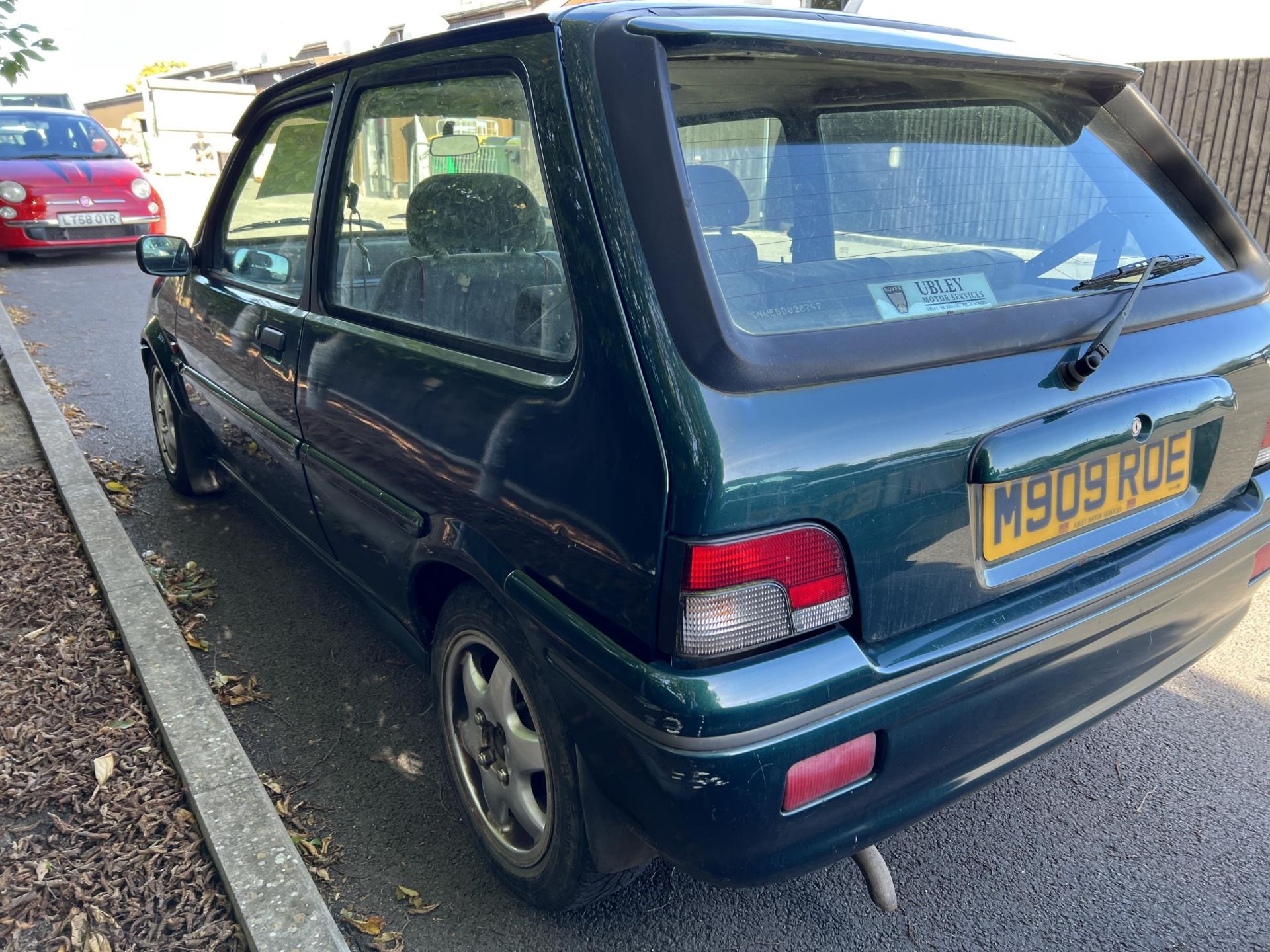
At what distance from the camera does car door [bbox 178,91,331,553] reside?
2.89m

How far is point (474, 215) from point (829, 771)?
4.68 ft

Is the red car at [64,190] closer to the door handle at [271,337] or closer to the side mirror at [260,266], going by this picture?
the side mirror at [260,266]

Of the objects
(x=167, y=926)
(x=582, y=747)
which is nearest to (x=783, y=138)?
(x=582, y=747)

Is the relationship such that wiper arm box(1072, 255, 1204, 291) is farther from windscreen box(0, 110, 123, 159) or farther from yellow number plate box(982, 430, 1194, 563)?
windscreen box(0, 110, 123, 159)

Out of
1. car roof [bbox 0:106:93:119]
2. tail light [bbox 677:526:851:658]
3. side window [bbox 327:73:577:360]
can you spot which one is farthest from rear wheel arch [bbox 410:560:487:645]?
car roof [bbox 0:106:93:119]

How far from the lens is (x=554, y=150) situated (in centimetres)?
180

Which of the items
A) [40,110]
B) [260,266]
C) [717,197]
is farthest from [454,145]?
[40,110]

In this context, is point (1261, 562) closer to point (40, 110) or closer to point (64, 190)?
point (64, 190)

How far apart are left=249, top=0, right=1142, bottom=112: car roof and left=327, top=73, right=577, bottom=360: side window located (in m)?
0.10

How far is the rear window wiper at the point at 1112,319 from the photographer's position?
1822mm

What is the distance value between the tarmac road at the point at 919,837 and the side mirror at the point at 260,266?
0.92m

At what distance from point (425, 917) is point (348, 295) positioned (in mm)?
1572

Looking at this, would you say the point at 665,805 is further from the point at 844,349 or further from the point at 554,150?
the point at 554,150

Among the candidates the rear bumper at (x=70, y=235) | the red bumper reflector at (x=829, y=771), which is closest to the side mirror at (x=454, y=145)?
the red bumper reflector at (x=829, y=771)
